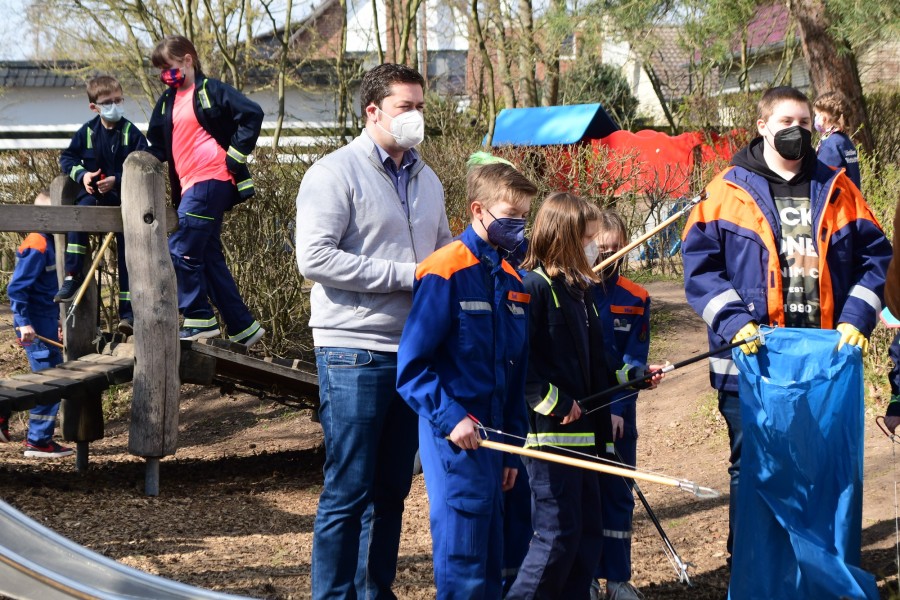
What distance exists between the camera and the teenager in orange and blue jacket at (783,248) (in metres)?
3.93

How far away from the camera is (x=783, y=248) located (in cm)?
396

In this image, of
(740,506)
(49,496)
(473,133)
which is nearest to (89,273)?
(49,496)

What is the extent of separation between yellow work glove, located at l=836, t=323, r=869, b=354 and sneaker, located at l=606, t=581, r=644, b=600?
1207mm

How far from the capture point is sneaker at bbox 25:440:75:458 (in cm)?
791

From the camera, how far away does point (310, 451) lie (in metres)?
8.38

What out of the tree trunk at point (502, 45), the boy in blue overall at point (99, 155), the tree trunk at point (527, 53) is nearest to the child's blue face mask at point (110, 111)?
the boy in blue overall at point (99, 155)

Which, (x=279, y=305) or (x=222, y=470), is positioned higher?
(x=279, y=305)

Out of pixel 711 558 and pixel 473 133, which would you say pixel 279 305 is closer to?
pixel 473 133

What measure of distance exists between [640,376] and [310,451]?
186 inches

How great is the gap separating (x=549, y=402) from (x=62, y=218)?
11.6 feet

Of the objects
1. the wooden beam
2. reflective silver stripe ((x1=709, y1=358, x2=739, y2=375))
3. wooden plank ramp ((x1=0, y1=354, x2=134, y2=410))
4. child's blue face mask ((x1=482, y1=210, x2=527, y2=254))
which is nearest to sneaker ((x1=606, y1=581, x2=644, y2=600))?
reflective silver stripe ((x1=709, y1=358, x2=739, y2=375))

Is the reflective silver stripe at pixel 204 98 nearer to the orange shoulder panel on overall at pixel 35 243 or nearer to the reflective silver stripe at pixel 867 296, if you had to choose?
the orange shoulder panel on overall at pixel 35 243

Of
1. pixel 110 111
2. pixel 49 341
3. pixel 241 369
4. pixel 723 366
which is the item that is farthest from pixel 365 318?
pixel 49 341

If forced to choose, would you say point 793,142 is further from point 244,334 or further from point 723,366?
point 244,334
